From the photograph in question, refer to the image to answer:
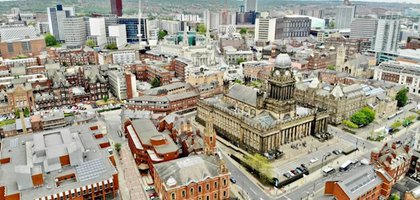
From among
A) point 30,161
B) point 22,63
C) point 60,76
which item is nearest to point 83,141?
point 30,161

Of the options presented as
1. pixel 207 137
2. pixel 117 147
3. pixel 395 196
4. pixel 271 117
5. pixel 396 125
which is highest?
pixel 207 137

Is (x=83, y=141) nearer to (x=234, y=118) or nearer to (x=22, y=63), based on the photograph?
(x=234, y=118)

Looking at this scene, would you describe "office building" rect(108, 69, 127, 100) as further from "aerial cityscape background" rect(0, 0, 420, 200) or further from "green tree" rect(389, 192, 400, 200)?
"green tree" rect(389, 192, 400, 200)

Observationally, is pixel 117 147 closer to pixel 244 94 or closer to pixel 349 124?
pixel 244 94

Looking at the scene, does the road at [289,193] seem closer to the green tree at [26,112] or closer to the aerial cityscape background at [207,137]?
the aerial cityscape background at [207,137]

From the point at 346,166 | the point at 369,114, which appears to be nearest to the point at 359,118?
the point at 369,114

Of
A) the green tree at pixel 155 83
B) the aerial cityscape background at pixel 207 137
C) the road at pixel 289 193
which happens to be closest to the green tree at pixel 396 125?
the aerial cityscape background at pixel 207 137
